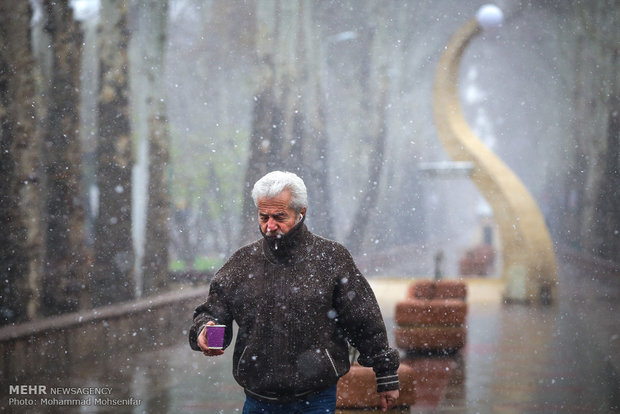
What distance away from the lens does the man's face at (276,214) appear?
3334mm

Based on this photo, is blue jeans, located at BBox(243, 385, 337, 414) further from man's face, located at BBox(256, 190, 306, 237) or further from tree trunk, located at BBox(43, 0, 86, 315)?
tree trunk, located at BBox(43, 0, 86, 315)

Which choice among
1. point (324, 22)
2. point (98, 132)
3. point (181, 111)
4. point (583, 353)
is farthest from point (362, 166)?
point (583, 353)

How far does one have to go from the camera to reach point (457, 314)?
9164 millimetres

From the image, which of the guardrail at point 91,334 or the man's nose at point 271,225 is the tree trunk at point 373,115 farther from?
the man's nose at point 271,225

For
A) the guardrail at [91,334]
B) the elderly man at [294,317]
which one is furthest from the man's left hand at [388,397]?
the guardrail at [91,334]

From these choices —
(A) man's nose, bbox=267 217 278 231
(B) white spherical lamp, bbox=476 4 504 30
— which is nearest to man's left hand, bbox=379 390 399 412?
(A) man's nose, bbox=267 217 278 231

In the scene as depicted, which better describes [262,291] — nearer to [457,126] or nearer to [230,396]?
[230,396]

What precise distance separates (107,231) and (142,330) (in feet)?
8.83

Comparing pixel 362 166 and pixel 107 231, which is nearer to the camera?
pixel 107 231

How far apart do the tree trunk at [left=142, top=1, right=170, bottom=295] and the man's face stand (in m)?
10.8

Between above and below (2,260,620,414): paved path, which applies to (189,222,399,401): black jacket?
above

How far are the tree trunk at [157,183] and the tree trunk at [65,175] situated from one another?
205cm

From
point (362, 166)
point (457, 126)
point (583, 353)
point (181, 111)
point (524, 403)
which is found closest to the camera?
point (524, 403)

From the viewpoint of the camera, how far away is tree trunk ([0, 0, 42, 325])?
9688 mm
